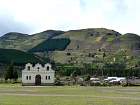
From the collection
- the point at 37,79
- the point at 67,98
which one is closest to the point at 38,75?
the point at 37,79

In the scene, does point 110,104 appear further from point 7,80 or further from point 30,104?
point 7,80

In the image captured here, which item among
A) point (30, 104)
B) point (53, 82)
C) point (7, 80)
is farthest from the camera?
point (7, 80)

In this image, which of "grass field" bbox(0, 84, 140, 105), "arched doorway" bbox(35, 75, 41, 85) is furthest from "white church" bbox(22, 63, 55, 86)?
"grass field" bbox(0, 84, 140, 105)

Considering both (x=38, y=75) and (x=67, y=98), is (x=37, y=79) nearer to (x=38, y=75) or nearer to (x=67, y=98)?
(x=38, y=75)

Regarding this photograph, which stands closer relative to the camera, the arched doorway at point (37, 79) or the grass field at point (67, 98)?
the grass field at point (67, 98)

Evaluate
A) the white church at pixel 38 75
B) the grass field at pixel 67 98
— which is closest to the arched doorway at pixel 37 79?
the white church at pixel 38 75

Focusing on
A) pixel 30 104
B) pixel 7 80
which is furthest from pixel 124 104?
pixel 7 80

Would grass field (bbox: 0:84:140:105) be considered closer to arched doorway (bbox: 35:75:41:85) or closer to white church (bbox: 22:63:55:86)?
white church (bbox: 22:63:55:86)

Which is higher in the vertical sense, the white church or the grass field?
the white church

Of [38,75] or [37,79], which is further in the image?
[38,75]

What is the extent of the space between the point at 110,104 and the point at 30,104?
8179mm

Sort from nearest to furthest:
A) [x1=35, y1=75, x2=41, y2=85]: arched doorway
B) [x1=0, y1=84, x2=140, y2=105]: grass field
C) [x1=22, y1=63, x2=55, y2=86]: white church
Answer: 1. [x1=0, y1=84, x2=140, y2=105]: grass field
2. [x1=22, y1=63, x2=55, y2=86]: white church
3. [x1=35, y1=75, x2=41, y2=85]: arched doorway

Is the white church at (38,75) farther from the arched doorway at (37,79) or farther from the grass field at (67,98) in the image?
the grass field at (67,98)

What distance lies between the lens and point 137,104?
150 feet
